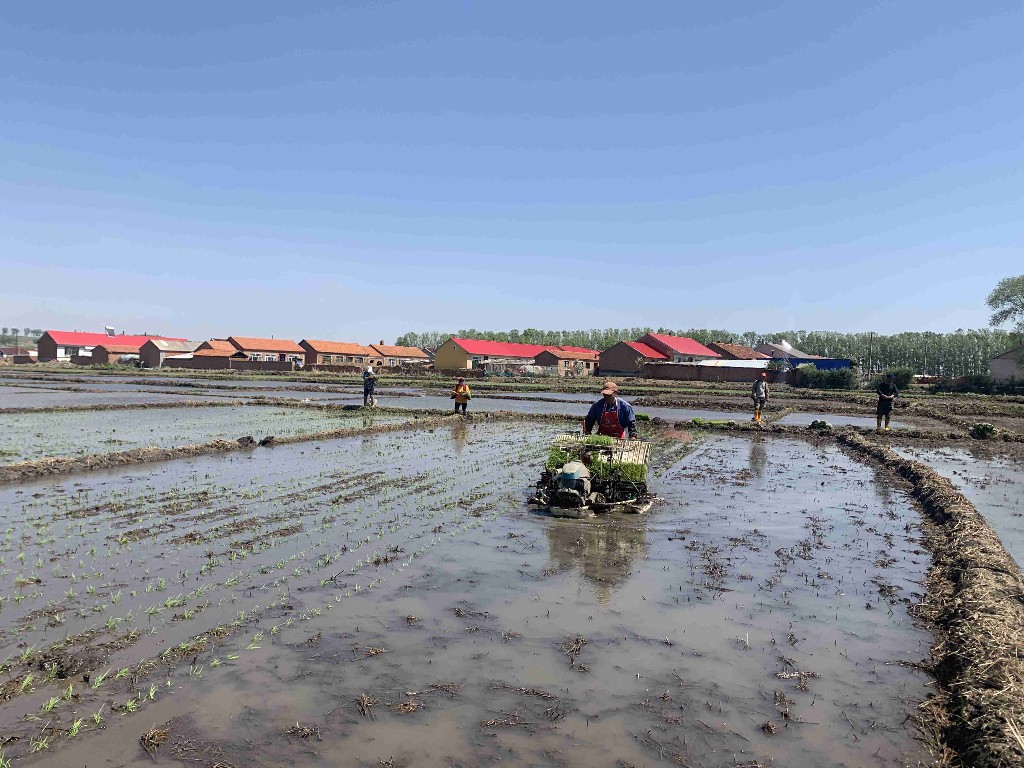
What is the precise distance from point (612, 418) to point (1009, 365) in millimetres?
61262

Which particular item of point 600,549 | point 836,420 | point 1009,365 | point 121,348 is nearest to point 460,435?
point 600,549

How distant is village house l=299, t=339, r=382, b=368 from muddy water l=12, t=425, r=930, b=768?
7882 centimetres

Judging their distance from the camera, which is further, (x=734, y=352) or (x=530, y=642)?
(x=734, y=352)

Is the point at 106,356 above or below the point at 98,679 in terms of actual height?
above

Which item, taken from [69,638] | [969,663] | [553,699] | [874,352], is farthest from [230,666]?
[874,352]

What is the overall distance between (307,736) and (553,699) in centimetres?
173

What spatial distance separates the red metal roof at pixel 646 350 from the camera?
243 feet

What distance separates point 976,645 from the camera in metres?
5.75

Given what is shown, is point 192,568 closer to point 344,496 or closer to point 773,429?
point 344,496

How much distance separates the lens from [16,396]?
33.8 meters

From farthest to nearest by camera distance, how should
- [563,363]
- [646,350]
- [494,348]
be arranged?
[494,348], [563,363], [646,350]

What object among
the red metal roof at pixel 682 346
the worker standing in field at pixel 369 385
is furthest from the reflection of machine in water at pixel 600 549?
the red metal roof at pixel 682 346

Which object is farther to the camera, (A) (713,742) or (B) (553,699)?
(B) (553,699)

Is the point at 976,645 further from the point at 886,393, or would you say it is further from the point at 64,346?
the point at 64,346
